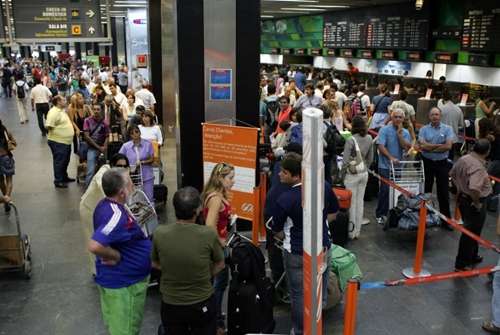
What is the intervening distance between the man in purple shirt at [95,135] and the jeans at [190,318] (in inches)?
230

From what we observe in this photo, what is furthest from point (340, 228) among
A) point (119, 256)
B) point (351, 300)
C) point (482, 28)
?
point (482, 28)

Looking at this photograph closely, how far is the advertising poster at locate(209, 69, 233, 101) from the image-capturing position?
264 inches

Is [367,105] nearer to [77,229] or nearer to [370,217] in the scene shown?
[370,217]

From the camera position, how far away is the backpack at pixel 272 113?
11211 mm

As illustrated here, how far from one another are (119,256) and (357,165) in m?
4.11

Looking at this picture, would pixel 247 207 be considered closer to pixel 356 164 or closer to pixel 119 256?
pixel 356 164

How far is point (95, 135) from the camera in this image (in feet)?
28.8

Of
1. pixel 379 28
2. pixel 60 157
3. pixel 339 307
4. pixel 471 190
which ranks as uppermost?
pixel 379 28

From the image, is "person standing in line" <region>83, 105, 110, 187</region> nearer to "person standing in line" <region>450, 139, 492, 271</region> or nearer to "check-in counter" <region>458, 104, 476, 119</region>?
"person standing in line" <region>450, 139, 492, 271</region>

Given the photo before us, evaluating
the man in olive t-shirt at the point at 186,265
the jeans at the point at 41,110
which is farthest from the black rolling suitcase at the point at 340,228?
the jeans at the point at 41,110

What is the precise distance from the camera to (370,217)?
8.02 m

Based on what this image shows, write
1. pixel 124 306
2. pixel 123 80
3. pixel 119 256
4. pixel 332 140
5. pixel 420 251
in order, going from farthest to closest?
pixel 123 80 → pixel 332 140 → pixel 420 251 → pixel 124 306 → pixel 119 256

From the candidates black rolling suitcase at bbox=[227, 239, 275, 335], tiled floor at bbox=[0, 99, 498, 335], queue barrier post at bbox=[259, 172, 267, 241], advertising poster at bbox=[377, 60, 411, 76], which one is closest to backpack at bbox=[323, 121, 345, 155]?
queue barrier post at bbox=[259, 172, 267, 241]

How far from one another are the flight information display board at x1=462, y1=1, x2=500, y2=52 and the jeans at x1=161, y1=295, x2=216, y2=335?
36.4 feet
